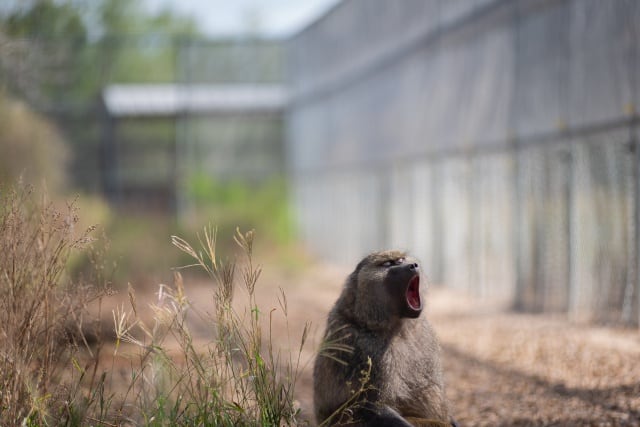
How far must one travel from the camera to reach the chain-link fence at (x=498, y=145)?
873 centimetres

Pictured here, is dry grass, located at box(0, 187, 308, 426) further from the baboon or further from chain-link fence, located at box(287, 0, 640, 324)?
chain-link fence, located at box(287, 0, 640, 324)

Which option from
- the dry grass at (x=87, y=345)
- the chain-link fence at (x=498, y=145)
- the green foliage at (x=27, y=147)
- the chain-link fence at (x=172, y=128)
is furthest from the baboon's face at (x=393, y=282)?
the chain-link fence at (x=172, y=128)

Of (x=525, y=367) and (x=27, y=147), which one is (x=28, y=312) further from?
(x=27, y=147)

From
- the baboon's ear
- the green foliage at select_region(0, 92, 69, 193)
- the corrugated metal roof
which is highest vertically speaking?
the corrugated metal roof

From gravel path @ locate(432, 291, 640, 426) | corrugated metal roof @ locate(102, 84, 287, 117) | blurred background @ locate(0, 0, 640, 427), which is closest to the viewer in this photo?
gravel path @ locate(432, 291, 640, 426)

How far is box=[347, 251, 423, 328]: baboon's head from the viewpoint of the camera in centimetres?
355

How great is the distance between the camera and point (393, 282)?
3.57m

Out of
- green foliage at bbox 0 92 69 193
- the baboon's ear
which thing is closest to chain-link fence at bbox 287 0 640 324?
the baboon's ear

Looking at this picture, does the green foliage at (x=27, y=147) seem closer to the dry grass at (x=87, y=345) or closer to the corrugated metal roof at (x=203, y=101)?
the corrugated metal roof at (x=203, y=101)

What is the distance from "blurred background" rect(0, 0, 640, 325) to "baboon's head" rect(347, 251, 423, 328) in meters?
1.52

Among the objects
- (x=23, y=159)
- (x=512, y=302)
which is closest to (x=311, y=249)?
(x=23, y=159)

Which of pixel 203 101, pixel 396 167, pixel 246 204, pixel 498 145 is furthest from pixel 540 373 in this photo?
pixel 203 101

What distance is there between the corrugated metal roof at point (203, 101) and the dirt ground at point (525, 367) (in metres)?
13.4

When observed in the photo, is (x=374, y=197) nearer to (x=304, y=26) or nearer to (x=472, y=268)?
(x=472, y=268)
